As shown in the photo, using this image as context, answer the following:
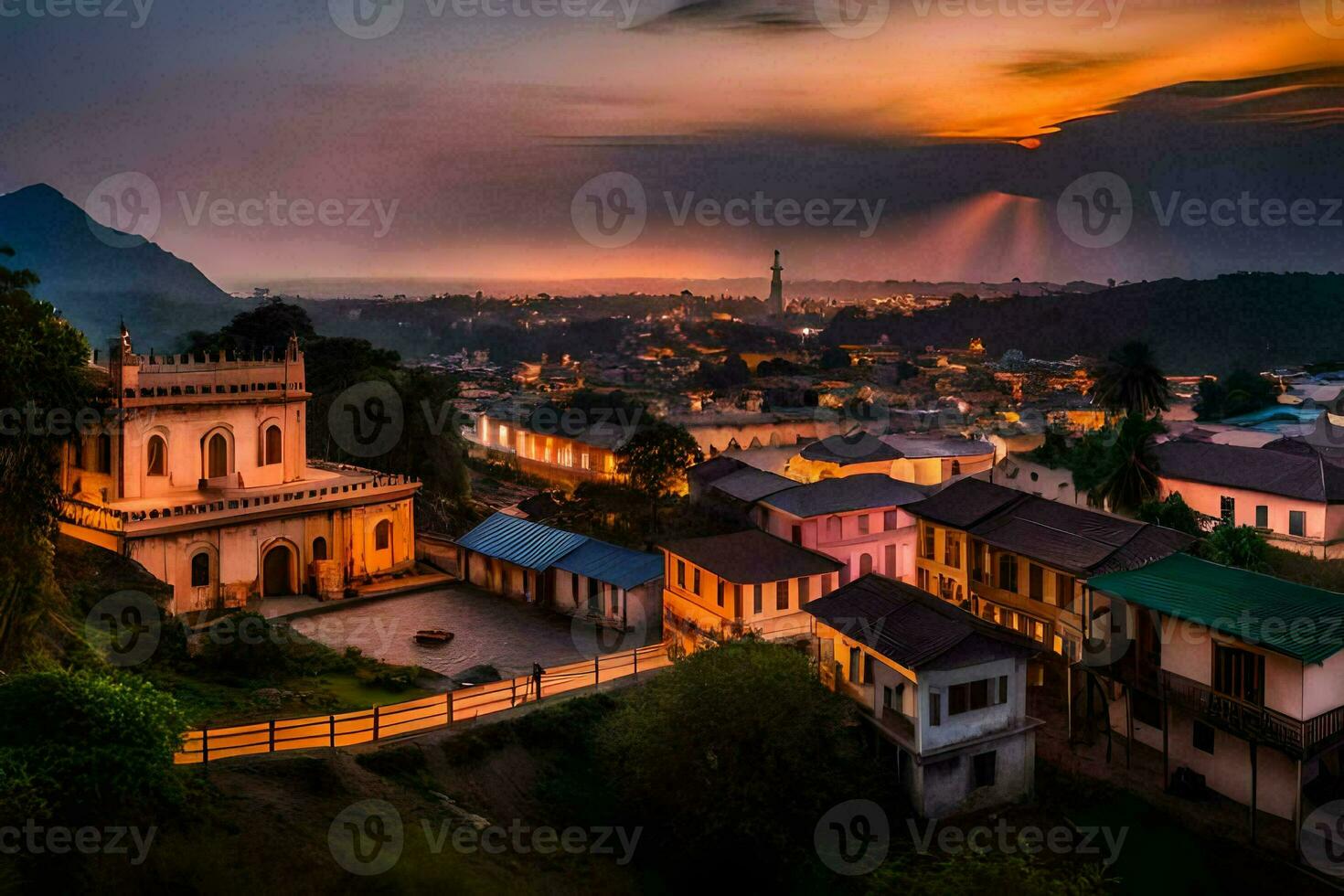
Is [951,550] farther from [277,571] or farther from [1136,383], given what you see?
[1136,383]

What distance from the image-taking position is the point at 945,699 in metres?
23.7

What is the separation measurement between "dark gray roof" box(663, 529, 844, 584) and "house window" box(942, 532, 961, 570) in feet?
17.7

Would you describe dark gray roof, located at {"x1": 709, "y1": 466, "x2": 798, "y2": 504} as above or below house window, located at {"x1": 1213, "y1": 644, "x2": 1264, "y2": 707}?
above

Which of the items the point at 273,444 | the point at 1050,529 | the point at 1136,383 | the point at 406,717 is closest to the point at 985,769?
the point at 1050,529

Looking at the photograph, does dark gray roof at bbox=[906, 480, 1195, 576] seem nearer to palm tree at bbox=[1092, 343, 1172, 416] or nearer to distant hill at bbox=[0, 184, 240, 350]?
palm tree at bbox=[1092, 343, 1172, 416]

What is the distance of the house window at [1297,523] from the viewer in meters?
42.4

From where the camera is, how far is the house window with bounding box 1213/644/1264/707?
22.8 m

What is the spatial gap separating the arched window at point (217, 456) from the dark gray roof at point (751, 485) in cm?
1997

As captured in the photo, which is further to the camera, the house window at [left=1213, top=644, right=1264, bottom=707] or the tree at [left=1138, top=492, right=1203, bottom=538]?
the tree at [left=1138, top=492, right=1203, bottom=538]

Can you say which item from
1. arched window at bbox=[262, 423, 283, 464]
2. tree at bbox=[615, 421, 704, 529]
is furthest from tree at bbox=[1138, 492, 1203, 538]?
arched window at bbox=[262, 423, 283, 464]

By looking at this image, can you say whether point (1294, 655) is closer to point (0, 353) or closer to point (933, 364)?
point (0, 353)

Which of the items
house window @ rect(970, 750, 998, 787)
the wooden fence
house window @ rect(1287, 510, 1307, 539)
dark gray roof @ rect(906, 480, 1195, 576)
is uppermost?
dark gray roof @ rect(906, 480, 1195, 576)

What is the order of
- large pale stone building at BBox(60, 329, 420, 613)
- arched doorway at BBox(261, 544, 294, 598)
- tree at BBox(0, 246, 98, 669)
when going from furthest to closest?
arched doorway at BBox(261, 544, 294, 598), large pale stone building at BBox(60, 329, 420, 613), tree at BBox(0, 246, 98, 669)

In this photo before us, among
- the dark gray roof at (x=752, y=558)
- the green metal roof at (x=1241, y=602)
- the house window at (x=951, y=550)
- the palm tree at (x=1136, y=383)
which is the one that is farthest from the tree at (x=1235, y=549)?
the palm tree at (x=1136, y=383)
